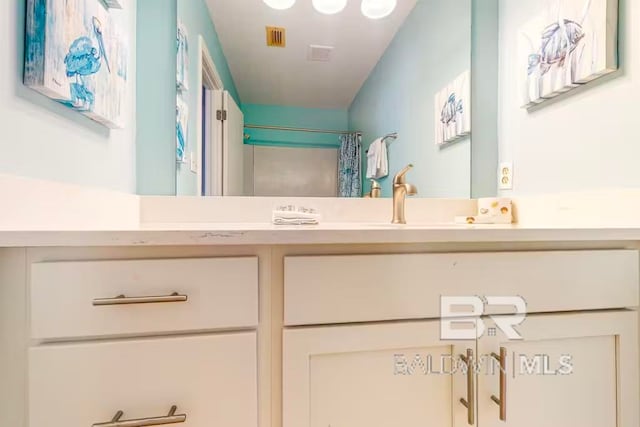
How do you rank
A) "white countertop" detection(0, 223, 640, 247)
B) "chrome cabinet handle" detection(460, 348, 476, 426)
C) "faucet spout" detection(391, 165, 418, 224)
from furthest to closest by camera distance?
"faucet spout" detection(391, 165, 418, 224)
"chrome cabinet handle" detection(460, 348, 476, 426)
"white countertop" detection(0, 223, 640, 247)

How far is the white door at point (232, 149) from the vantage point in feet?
4.24

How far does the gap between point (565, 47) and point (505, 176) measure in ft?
1.74

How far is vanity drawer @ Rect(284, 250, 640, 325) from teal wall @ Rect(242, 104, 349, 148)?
0.80 metres

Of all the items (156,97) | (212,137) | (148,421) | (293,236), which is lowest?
(148,421)

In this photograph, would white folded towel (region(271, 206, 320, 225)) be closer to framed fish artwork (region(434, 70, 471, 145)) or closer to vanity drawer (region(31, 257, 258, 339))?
vanity drawer (region(31, 257, 258, 339))

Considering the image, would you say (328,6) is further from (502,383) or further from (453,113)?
(502,383)

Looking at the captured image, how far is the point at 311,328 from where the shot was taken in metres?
0.64

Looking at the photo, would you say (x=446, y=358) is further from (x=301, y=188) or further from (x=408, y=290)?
(x=301, y=188)

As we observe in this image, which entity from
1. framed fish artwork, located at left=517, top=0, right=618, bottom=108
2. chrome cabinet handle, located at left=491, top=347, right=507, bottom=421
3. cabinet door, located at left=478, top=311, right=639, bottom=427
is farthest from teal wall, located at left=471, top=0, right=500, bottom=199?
chrome cabinet handle, located at left=491, top=347, right=507, bottom=421

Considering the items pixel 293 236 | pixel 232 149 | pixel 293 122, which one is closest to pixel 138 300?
pixel 293 236

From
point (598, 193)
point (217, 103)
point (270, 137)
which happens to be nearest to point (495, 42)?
point (598, 193)

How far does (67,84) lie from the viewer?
2.52 ft

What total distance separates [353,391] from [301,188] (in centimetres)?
82

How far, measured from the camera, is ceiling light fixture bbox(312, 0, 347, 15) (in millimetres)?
1333
